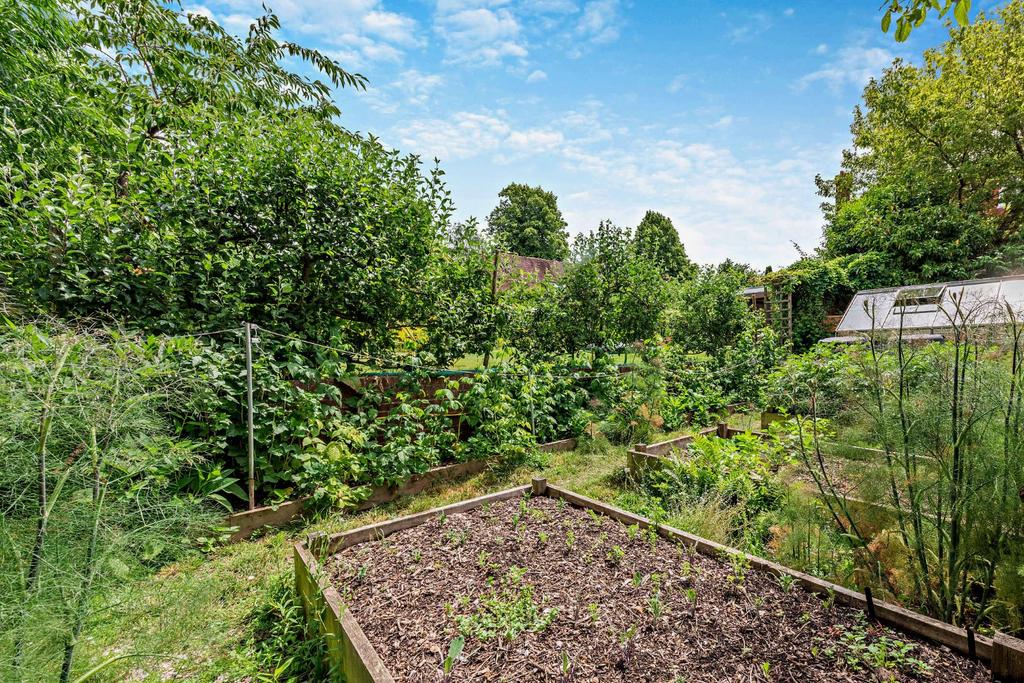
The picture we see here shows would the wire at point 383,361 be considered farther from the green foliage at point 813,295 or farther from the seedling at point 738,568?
the green foliage at point 813,295

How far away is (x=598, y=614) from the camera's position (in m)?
2.02

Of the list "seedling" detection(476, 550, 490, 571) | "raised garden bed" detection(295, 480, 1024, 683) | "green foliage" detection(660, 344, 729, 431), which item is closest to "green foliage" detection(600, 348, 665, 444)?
"green foliage" detection(660, 344, 729, 431)

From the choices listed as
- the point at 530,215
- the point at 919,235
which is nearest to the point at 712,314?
the point at 919,235

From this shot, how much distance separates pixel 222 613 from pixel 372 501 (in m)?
1.60

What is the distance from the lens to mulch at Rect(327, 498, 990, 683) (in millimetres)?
1661

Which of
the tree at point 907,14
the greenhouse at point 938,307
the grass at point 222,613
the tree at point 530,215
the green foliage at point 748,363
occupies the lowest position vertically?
the grass at point 222,613

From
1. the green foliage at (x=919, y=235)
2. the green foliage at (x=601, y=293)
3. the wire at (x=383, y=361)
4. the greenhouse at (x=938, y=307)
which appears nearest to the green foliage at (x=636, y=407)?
the green foliage at (x=601, y=293)

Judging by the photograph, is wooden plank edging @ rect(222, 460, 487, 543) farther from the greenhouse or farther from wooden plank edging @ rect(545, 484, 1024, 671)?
the greenhouse

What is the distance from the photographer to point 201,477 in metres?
3.09

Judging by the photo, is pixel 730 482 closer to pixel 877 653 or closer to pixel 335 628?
pixel 877 653

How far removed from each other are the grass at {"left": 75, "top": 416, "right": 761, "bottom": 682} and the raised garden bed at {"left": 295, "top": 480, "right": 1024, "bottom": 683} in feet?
0.94

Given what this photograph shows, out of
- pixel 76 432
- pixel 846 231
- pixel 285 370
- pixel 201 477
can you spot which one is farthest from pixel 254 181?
pixel 846 231

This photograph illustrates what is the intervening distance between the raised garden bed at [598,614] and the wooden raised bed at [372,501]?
1114mm

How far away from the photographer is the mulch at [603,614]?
1661mm
